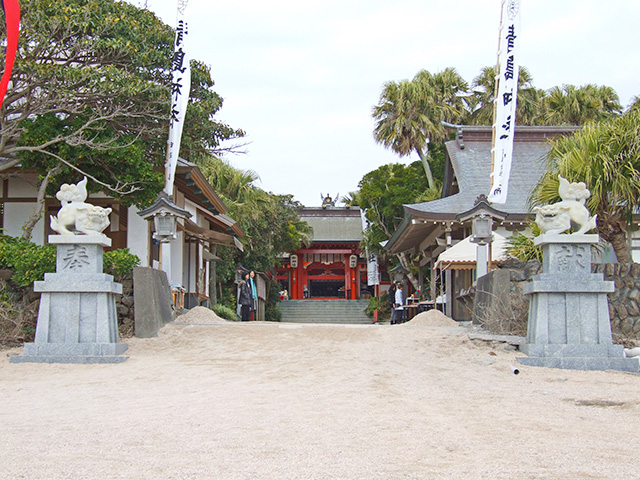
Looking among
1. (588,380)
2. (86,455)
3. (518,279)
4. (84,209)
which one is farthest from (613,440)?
(84,209)

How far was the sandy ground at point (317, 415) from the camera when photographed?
184 inches

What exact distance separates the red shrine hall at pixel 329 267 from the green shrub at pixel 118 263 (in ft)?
99.1

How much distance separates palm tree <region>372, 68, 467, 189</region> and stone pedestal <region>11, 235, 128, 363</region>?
23.0 meters

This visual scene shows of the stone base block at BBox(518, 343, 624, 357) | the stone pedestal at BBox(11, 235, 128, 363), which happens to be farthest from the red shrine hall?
the stone base block at BBox(518, 343, 624, 357)

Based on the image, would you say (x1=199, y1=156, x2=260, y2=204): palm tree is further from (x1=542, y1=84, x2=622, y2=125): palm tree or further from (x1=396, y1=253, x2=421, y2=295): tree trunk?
(x1=542, y1=84, x2=622, y2=125): palm tree

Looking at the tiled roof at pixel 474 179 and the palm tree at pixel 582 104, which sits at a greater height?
the palm tree at pixel 582 104

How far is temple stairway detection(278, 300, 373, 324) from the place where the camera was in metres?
35.1

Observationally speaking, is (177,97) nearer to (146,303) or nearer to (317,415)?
(146,303)

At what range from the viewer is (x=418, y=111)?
32906 millimetres

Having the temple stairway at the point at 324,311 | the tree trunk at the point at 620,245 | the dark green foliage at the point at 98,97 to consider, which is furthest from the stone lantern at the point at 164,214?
the temple stairway at the point at 324,311

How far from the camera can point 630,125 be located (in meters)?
12.0

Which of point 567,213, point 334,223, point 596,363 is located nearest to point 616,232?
point 567,213

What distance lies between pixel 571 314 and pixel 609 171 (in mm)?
3448

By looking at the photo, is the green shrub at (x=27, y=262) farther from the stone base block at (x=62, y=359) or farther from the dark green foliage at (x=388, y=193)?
the dark green foliage at (x=388, y=193)
